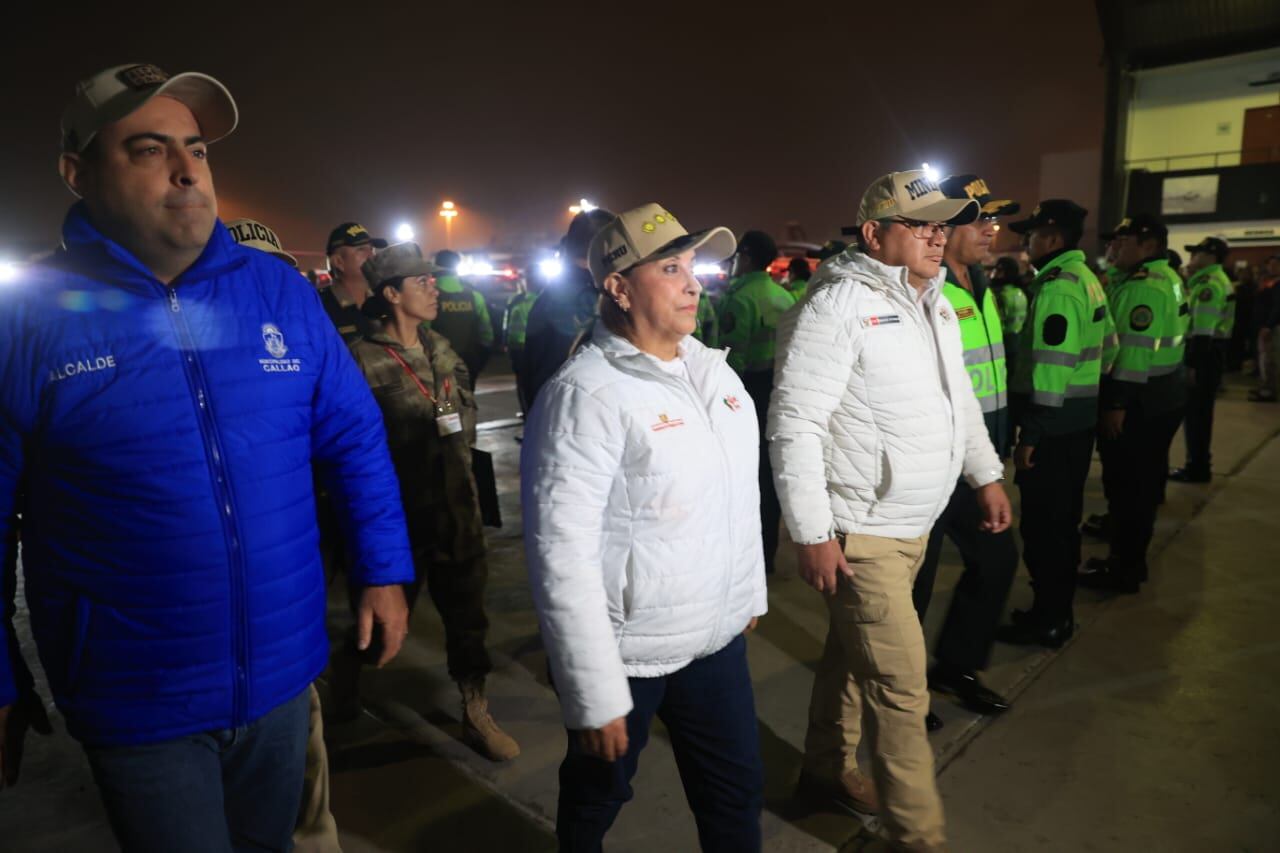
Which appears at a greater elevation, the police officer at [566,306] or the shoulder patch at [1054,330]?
the police officer at [566,306]

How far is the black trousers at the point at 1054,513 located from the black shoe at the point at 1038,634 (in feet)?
0.14

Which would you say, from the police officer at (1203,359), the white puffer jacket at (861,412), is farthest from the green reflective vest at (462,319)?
the police officer at (1203,359)

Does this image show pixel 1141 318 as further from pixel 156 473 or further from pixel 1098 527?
pixel 156 473

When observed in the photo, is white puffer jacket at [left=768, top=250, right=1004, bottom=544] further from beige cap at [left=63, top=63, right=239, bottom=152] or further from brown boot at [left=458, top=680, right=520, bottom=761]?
beige cap at [left=63, top=63, right=239, bottom=152]

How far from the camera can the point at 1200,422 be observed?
281 inches

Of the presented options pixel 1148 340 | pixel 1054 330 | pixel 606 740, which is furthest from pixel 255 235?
pixel 1148 340

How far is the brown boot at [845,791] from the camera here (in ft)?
9.37

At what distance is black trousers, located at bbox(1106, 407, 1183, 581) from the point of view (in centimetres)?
480

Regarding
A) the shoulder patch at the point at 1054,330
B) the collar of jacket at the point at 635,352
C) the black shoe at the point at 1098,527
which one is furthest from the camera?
the black shoe at the point at 1098,527

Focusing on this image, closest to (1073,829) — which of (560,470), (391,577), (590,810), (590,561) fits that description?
(590,810)

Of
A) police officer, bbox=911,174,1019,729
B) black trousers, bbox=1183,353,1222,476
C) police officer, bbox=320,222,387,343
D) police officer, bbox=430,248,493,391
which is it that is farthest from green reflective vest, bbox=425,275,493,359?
black trousers, bbox=1183,353,1222,476

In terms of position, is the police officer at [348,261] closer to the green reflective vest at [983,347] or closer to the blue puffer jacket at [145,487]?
the blue puffer jacket at [145,487]

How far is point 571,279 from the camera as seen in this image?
A: 12.1 ft

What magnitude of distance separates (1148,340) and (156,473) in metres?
5.24
